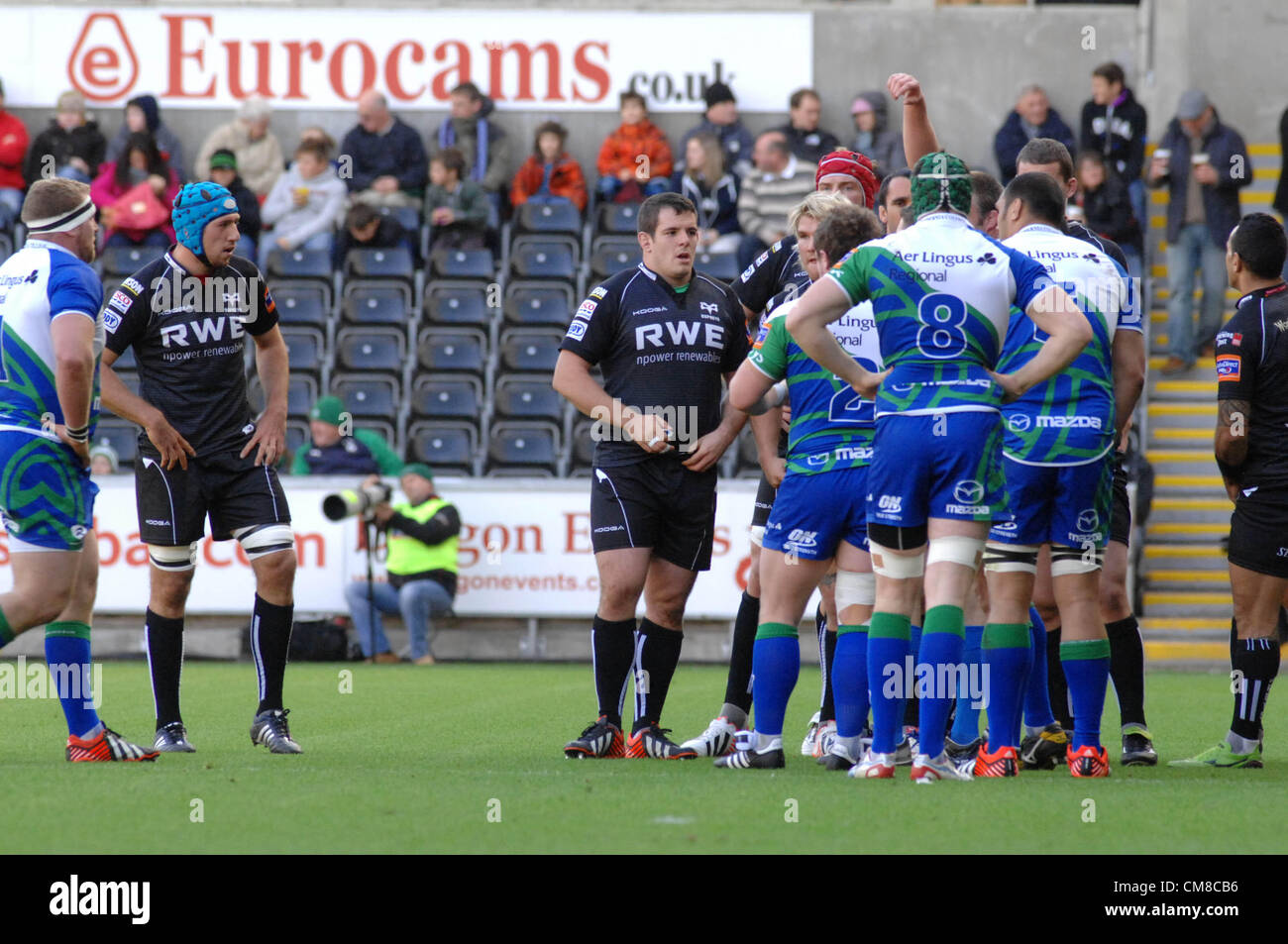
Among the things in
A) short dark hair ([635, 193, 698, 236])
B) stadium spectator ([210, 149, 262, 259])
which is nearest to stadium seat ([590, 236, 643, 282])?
stadium spectator ([210, 149, 262, 259])

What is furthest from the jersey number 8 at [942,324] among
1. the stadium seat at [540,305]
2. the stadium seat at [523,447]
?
the stadium seat at [540,305]

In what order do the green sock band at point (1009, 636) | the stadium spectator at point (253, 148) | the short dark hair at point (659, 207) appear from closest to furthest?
1. the green sock band at point (1009, 636)
2. the short dark hair at point (659, 207)
3. the stadium spectator at point (253, 148)

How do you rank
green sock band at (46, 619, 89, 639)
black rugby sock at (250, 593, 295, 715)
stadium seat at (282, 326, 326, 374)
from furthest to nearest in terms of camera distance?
1. stadium seat at (282, 326, 326, 374)
2. black rugby sock at (250, 593, 295, 715)
3. green sock band at (46, 619, 89, 639)

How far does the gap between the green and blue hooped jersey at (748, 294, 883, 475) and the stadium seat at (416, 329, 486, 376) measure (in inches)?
391

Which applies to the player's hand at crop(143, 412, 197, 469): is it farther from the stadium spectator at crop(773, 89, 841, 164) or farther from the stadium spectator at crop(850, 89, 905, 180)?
the stadium spectator at crop(773, 89, 841, 164)

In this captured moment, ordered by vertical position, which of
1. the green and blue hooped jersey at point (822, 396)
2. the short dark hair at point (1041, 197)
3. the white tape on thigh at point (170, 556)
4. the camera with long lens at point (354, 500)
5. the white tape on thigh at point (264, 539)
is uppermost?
the short dark hair at point (1041, 197)

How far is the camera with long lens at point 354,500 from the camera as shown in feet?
45.8

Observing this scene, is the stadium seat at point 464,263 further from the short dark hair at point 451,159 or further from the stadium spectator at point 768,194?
the stadium spectator at point 768,194

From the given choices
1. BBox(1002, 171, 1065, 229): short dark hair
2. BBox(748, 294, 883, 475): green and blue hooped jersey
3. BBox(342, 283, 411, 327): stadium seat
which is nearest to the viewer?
BBox(748, 294, 883, 475): green and blue hooped jersey

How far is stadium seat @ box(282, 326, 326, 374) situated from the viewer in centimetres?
1642

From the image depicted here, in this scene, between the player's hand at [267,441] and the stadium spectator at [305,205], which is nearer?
the player's hand at [267,441]

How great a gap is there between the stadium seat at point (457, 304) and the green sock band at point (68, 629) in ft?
32.8
